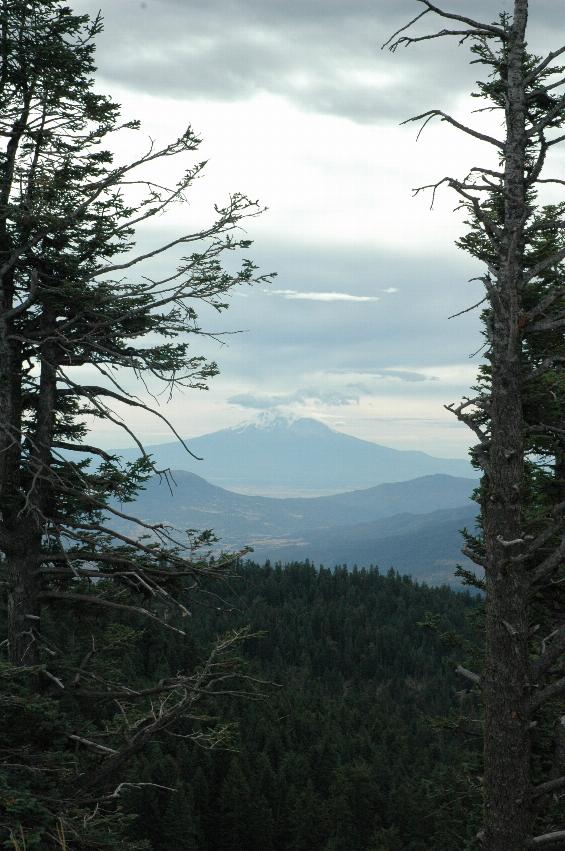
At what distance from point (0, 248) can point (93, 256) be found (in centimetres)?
152

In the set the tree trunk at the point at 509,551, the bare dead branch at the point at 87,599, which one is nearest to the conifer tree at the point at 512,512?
the tree trunk at the point at 509,551

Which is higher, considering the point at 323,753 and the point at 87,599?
the point at 87,599

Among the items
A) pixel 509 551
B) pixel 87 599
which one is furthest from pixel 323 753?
pixel 509 551

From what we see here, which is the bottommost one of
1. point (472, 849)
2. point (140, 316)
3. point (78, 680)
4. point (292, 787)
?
point (292, 787)

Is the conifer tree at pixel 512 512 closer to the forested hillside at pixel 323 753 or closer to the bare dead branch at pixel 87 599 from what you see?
the forested hillside at pixel 323 753

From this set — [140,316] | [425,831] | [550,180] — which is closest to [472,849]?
[140,316]

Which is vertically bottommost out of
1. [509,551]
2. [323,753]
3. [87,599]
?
[323,753]

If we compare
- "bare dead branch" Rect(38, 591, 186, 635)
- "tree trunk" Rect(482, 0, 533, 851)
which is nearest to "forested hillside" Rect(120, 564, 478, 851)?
"tree trunk" Rect(482, 0, 533, 851)

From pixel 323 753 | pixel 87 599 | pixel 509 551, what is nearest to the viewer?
pixel 509 551

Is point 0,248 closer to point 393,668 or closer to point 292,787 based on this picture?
point 292,787

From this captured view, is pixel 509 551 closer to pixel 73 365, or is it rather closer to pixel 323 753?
pixel 73 365

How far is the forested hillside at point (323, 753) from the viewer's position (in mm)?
47125

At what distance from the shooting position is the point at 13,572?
12125 millimetres

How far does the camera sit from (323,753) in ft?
253
